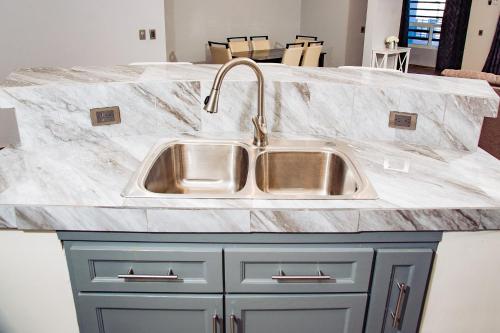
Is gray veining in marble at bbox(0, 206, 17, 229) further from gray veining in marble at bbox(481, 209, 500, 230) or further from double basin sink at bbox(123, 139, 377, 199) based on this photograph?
gray veining in marble at bbox(481, 209, 500, 230)

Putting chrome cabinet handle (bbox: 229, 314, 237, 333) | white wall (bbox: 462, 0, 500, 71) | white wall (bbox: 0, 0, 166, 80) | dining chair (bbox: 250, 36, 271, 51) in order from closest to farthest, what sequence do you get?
chrome cabinet handle (bbox: 229, 314, 237, 333) < white wall (bbox: 0, 0, 166, 80) < dining chair (bbox: 250, 36, 271, 51) < white wall (bbox: 462, 0, 500, 71)

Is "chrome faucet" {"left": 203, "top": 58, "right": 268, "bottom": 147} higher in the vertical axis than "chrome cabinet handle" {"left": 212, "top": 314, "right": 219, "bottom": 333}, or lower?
higher

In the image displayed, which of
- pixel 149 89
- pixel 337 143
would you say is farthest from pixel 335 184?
pixel 149 89

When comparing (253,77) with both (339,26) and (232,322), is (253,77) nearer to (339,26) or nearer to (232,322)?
(232,322)

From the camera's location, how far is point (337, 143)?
1551 mm

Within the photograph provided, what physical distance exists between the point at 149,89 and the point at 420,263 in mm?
1124

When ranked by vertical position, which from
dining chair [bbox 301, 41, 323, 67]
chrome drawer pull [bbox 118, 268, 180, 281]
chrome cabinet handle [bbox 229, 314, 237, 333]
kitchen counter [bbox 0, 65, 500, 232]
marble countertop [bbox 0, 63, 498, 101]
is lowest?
chrome cabinet handle [bbox 229, 314, 237, 333]

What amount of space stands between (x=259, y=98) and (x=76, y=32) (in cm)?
313

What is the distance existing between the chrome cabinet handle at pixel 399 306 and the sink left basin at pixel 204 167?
631 mm

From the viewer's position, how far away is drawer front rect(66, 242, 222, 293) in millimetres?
1145

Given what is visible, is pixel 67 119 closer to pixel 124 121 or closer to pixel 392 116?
pixel 124 121

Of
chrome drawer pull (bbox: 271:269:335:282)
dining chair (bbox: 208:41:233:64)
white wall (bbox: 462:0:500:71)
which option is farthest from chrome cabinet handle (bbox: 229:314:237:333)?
white wall (bbox: 462:0:500:71)

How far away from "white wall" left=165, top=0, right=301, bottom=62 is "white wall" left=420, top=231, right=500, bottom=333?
5.31 m

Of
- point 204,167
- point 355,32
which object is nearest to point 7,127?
point 204,167
